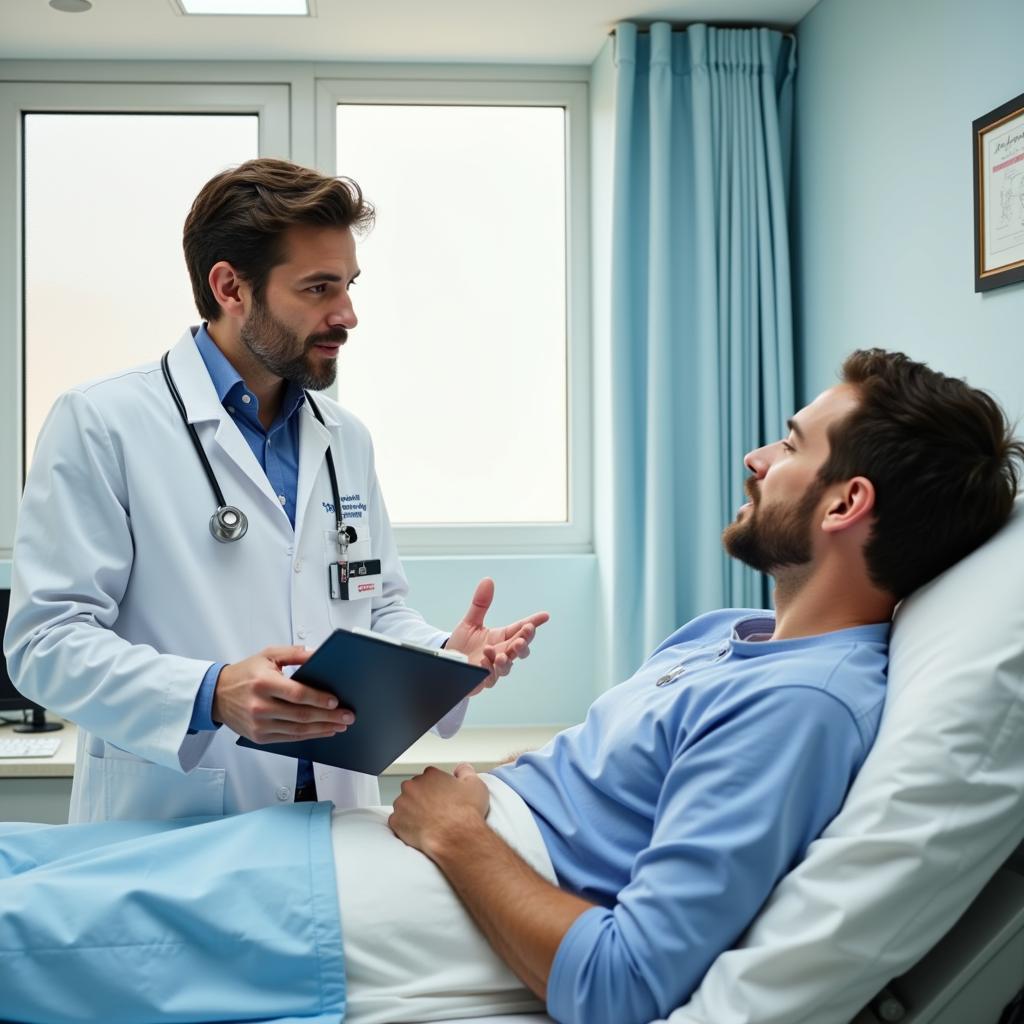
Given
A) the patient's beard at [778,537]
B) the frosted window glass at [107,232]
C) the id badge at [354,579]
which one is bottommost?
the id badge at [354,579]

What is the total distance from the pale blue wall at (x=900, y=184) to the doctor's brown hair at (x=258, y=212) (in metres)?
1.26

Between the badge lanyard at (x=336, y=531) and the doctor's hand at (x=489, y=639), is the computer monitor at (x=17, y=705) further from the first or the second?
Result: the doctor's hand at (x=489, y=639)

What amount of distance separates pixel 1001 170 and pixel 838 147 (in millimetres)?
849

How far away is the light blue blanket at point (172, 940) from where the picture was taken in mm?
1133

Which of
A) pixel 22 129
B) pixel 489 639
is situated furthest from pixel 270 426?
pixel 22 129

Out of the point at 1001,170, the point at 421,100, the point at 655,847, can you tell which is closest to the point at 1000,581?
the point at 655,847

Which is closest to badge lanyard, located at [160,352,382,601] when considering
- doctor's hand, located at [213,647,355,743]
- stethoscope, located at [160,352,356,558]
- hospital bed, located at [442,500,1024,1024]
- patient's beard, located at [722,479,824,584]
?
stethoscope, located at [160,352,356,558]

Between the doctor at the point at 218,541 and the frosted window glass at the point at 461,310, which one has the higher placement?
the frosted window glass at the point at 461,310

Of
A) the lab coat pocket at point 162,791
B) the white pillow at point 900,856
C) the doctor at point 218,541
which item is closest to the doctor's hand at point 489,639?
the doctor at point 218,541

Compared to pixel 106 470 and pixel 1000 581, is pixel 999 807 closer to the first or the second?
pixel 1000 581

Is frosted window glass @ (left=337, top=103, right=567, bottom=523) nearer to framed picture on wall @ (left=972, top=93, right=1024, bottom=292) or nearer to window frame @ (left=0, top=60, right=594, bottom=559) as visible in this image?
window frame @ (left=0, top=60, right=594, bottom=559)

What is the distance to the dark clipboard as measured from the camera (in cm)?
114

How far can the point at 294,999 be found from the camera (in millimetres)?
1157

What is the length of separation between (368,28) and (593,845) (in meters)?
2.50
